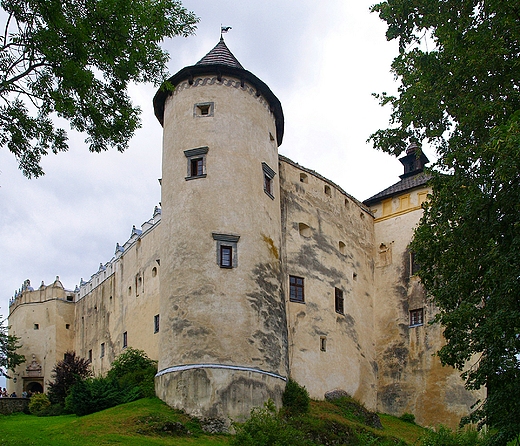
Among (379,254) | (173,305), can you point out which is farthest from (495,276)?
(379,254)

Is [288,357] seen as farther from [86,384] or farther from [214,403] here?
[86,384]

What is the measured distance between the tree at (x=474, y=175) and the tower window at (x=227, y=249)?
9.04 metres

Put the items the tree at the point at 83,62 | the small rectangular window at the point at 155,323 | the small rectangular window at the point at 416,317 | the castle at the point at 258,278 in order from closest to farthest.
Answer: the tree at the point at 83,62 < the castle at the point at 258,278 < the small rectangular window at the point at 155,323 < the small rectangular window at the point at 416,317

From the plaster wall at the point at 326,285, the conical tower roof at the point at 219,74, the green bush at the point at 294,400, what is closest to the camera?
the green bush at the point at 294,400

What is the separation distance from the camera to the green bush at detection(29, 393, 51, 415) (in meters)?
34.8

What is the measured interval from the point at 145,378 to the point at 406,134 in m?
14.5

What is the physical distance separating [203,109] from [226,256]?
6.67m

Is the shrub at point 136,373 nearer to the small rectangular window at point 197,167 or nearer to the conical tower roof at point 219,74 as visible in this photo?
the small rectangular window at point 197,167

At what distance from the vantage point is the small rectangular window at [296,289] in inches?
1240

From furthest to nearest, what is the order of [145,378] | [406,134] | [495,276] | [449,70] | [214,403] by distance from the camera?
[145,378] < [214,403] < [406,134] < [449,70] < [495,276]

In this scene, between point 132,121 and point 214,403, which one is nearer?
point 132,121

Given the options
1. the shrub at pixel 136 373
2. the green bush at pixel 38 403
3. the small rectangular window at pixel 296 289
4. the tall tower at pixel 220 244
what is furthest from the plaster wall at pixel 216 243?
the green bush at pixel 38 403

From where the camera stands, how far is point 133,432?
71.1 feet

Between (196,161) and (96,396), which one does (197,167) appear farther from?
(96,396)
